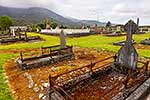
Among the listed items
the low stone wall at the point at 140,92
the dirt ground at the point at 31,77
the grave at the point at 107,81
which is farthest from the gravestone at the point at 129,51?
the dirt ground at the point at 31,77

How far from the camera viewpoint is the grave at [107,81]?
758cm

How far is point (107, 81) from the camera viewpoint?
33.1ft

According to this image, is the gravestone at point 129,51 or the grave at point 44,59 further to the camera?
the grave at point 44,59

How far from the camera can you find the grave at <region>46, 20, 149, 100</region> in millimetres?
7578

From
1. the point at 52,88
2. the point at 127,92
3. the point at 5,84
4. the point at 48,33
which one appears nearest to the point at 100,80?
the point at 127,92

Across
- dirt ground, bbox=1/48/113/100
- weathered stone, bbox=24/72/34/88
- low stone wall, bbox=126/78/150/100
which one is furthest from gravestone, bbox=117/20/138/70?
Answer: weathered stone, bbox=24/72/34/88

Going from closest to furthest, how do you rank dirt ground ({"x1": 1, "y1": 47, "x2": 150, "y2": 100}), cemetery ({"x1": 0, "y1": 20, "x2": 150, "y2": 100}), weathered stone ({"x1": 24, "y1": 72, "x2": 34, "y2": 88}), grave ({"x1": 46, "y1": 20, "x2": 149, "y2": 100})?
grave ({"x1": 46, "y1": 20, "x2": 149, "y2": 100}) → cemetery ({"x1": 0, "y1": 20, "x2": 150, "y2": 100}) → dirt ground ({"x1": 1, "y1": 47, "x2": 150, "y2": 100}) → weathered stone ({"x1": 24, "y1": 72, "x2": 34, "y2": 88})

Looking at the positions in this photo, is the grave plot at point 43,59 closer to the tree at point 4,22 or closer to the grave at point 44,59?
the grave at point 44,59

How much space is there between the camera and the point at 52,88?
288 inches

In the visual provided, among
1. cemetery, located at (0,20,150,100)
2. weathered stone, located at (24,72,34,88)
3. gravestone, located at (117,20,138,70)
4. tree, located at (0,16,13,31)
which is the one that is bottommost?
weathered stone, located at (24,72,34,88)

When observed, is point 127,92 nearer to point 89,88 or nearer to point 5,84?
point 89,88

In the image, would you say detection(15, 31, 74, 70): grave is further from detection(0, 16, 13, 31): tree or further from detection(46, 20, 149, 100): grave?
detection(0, 16, 13, 31): tree

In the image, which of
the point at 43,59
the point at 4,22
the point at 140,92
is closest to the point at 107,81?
the point at 140,92

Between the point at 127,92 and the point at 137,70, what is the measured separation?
3.45 meters
